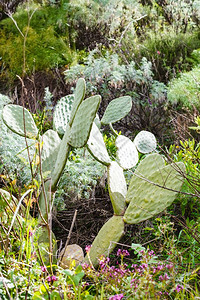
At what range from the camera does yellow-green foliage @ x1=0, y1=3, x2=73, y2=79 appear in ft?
22.2

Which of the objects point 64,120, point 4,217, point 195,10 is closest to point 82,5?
point 195,10

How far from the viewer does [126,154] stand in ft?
8.80

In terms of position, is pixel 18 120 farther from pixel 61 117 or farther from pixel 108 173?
pixel 108 173

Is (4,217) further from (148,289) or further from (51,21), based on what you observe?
(51,21)

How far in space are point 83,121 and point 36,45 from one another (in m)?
5.35

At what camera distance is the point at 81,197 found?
293 cm

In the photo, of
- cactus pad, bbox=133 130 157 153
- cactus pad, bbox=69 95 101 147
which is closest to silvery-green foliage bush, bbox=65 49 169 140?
cactus pad, bbox=133 130 157 153

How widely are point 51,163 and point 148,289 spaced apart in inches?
49.4

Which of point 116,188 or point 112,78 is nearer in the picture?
point 116,188

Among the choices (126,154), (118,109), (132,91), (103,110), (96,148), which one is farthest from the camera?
(132,91)

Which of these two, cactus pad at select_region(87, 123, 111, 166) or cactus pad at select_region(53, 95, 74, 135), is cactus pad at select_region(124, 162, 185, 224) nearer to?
cactus pad at select_region(87, 123, 111, 166)

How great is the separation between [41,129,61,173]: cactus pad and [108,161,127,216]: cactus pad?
40 centimetres

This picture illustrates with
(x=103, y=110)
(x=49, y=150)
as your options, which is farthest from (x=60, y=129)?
(x=103, y=110)

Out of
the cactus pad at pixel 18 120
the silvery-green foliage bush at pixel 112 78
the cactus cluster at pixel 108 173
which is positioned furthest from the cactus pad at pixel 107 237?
the silvery-green foliage bush at pixel 112 78
